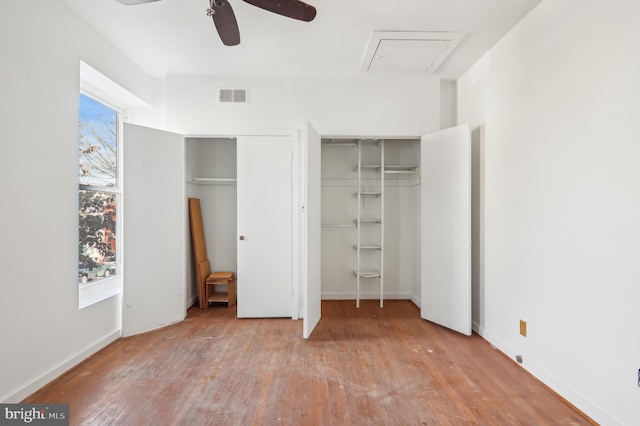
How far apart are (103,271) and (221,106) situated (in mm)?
2146

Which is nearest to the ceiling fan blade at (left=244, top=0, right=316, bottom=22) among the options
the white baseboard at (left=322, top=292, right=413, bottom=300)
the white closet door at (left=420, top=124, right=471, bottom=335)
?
the white closet door at (left=420, top=124, right=471, bottom=335)

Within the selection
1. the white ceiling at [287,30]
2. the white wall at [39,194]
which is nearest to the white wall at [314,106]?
the white ceiling at [287,30]

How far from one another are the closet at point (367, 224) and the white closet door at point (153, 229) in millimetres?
1854

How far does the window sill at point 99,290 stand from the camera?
2842 millimetres

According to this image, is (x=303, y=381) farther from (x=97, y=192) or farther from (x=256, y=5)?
(x=97, y=192)

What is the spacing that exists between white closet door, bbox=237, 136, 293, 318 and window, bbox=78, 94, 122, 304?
4.22ft

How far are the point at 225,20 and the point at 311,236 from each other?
1.99 meters

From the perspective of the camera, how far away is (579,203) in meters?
2.03

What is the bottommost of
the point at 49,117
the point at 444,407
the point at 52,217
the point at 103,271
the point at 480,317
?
the point at 444,407

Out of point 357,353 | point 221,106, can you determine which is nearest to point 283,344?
point 357,353

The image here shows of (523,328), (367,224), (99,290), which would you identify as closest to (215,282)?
(99,290)

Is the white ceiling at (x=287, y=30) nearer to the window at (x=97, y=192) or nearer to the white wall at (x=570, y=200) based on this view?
the white wall at (x=570, y=200)

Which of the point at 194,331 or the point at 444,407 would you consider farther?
the point at 194,331

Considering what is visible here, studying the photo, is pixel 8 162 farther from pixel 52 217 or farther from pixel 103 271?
pixel 103 271
